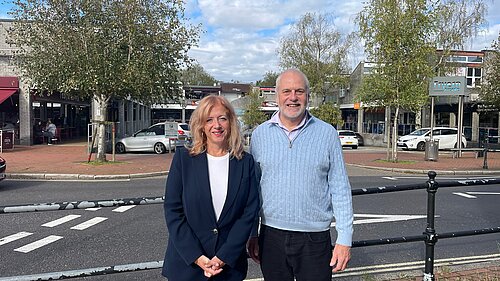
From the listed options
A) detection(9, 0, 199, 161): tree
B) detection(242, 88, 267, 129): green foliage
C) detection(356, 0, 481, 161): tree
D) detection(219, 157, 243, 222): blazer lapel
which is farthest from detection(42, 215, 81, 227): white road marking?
detection(242, 88, 267, 129): green foliage

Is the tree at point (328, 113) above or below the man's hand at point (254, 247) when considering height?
above

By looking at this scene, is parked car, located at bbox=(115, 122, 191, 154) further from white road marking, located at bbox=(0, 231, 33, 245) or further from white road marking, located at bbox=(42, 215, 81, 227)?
white road marking, located at bbox=(0, 231, 33, 245)

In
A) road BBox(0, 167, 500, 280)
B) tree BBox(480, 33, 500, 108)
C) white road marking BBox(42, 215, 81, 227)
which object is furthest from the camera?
tree BBox(480, 33, 500, 108)

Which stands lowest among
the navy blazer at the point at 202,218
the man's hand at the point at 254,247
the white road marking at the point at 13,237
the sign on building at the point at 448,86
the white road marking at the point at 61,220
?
the white road marking at the point at 61,220

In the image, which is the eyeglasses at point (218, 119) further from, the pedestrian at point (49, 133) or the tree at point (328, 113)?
the tree at point (328, 113)

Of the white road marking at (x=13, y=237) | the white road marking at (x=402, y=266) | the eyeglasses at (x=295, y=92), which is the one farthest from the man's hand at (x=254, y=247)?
the white road marking at (x=13, y=237)

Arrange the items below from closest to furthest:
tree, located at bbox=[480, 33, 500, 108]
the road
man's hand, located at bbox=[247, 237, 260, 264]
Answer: man's hand, located at bbox=[247, 237, 260, 264]
the road
tree, located at bbox=[480, 33, 500, 108]

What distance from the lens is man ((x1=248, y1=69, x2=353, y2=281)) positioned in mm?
2736

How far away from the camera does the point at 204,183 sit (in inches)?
101

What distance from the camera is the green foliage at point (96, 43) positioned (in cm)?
1544

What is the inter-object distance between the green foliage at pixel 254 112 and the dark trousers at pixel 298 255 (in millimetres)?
43366

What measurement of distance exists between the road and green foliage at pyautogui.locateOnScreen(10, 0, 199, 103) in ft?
17.8

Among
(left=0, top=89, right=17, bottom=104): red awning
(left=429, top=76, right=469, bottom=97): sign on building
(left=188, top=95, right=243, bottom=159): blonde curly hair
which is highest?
(left=429, top=76, right=469, bottom=97): sign on building

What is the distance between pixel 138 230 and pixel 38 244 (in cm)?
141
